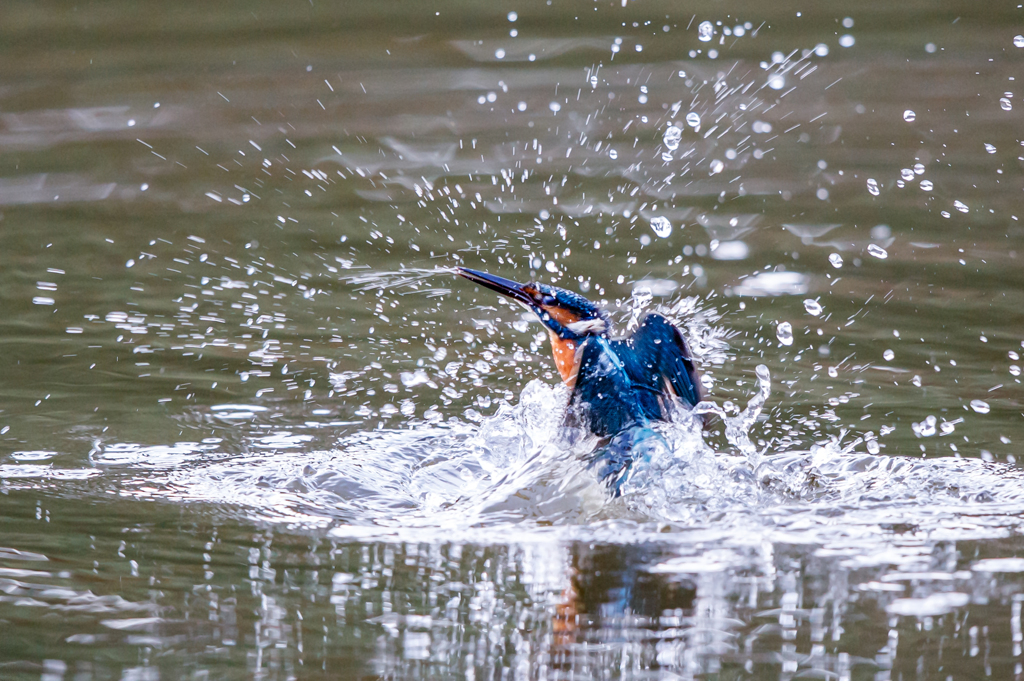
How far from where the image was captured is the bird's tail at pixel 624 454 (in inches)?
91.7

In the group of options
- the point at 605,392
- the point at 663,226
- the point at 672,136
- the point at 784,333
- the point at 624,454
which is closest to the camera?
the point at 624,454

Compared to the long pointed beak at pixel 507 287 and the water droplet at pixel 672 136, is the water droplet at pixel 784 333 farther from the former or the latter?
the water droplet at pixel 672 136

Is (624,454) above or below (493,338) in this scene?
below

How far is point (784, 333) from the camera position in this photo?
339 cm

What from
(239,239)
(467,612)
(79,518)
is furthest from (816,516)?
(239,239)

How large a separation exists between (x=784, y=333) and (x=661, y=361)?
3.07 feet

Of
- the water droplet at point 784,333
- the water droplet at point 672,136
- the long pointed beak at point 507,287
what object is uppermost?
the water droplet at point 672,136

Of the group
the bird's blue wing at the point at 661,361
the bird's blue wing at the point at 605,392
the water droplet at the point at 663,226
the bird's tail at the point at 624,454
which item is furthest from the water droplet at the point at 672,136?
the bird's tail at the point at 624,454

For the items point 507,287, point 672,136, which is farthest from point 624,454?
point 672,136

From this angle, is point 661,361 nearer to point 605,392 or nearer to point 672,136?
point 605,392

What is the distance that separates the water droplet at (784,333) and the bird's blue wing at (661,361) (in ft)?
2.70

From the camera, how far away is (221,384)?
3.11 m

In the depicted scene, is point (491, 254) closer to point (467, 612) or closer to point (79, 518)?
point (79, 518)

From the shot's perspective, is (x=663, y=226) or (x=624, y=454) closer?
(x=624, y=454)
